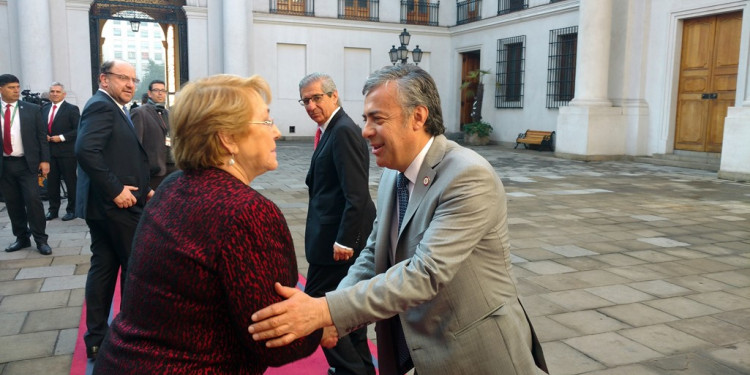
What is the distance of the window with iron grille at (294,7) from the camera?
2252 cm

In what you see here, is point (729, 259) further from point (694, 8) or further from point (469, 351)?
point (694, 8)

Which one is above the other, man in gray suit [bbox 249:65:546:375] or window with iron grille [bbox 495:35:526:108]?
window with iron grille [bbox 495:35:526:108]

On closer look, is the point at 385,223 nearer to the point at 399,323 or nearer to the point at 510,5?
the point at 399,323

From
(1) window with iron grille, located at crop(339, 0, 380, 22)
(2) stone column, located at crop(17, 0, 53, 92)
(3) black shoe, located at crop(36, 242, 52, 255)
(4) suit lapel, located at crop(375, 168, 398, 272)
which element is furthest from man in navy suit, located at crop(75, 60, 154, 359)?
(1) window with iron grille, located at crop(339, 0, 380, 22)

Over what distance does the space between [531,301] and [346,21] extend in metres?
20.3

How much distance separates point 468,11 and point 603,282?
67.7 ft

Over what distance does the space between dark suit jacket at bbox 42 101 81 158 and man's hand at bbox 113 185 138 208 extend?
17.6 ft

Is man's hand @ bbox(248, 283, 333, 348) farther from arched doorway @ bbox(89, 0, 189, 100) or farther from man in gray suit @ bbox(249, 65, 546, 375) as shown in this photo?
arched doorway @ bbox(89, 0, 189, 100)

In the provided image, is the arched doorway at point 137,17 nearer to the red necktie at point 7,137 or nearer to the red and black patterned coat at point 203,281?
the red necktie at point 7,137

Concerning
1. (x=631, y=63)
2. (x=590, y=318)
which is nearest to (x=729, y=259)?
(x=590, y=318)

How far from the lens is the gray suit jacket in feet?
5.68

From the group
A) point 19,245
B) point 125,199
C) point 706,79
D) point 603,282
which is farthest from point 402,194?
point 706,79

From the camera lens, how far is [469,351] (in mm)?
1840

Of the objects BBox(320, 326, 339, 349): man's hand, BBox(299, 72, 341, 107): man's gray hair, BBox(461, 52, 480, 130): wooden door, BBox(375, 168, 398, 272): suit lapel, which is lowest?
BBox(320, 326, 339, 349): man's hand
